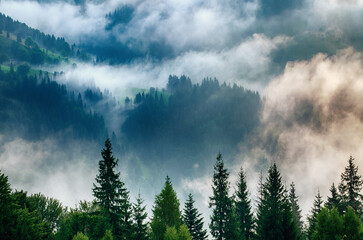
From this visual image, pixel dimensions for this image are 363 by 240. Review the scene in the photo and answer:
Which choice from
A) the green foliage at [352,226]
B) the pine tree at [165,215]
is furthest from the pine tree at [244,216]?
the green foliage at [352,226]

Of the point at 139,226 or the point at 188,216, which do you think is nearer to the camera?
the point at 139,226

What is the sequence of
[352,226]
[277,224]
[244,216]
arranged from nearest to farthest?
[277,224] < [352,226] < [244,216]

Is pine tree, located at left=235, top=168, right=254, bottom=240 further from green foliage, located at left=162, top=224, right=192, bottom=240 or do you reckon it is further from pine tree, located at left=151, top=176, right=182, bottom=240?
green foliage, located at left=162, top=224, right=192, bottom=240

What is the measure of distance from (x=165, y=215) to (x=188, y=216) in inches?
307

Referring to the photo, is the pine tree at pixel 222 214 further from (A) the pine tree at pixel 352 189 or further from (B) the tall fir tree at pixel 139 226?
(A) the pine tree at pixel 352 189

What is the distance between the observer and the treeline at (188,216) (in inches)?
1570

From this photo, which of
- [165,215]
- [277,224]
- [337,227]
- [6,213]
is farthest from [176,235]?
[6,213]

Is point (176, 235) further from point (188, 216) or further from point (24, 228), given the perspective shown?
point (24, 228)

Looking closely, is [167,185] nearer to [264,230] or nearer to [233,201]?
[233,201]

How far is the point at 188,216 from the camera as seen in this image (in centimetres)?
5831

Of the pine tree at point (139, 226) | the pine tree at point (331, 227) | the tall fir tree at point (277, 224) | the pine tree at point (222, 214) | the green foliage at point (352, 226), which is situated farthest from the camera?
the pine tree at point (222, 214)

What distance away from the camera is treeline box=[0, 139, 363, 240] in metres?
39.9

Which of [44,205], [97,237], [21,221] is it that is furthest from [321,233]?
[44,205]

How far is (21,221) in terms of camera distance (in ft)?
138
